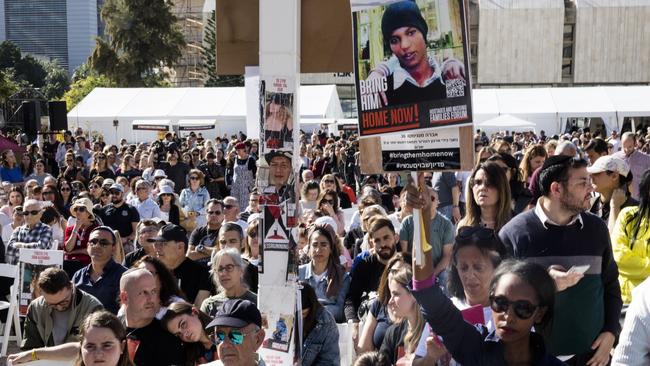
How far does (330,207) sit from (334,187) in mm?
1532

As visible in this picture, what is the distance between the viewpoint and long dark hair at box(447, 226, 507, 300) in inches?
154

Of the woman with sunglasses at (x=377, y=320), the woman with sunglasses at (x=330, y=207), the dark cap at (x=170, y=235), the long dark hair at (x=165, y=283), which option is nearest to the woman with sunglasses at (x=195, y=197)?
the woman with sunglasses at (x=330, y=207)

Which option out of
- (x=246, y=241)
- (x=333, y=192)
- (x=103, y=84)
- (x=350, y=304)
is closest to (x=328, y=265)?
(x=350, y=304)

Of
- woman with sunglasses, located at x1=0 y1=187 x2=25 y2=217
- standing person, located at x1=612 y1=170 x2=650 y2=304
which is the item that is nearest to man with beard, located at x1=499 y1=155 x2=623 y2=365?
standing person, located at x1=612 y1=170 x2=650 y2=304

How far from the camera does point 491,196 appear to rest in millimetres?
5500

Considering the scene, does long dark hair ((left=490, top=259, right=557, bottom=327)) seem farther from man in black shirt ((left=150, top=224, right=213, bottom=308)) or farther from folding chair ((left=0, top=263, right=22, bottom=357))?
folding chair ((left=0, top=263, right=22, bottom=357))

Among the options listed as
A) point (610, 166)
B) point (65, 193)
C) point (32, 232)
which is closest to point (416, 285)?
point (610, 166)

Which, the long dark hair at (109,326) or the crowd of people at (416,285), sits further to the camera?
the long dark hair at (109,326)

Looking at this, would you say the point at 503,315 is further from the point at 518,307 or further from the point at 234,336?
the point at 234,336

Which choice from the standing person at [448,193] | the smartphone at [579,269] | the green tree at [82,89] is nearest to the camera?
the smartphone at [579,269]

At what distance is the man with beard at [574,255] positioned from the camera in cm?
442

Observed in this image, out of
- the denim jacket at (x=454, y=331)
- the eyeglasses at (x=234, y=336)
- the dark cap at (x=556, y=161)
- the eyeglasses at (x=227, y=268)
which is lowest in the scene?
the eyeglasses at (x=234, y=336)

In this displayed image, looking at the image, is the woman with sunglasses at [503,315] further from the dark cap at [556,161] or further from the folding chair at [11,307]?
the folding chair at [11,307]

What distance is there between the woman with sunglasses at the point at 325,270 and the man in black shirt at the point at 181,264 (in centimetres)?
76
